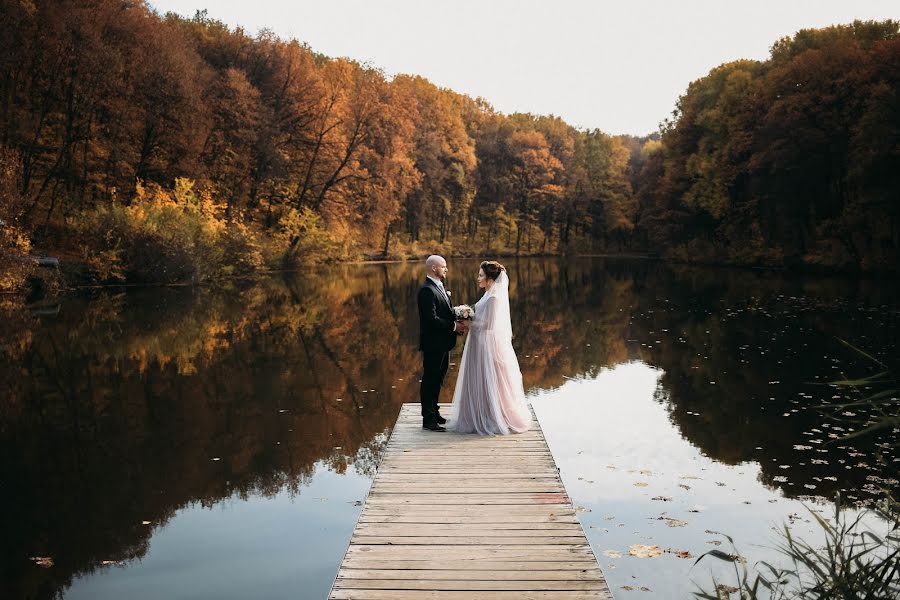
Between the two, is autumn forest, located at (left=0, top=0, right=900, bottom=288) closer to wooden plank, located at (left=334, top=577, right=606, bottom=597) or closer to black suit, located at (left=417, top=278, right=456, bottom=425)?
black suit, located at (left=417, top=278, right=456, bottom=425)

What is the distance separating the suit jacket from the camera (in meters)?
9.11

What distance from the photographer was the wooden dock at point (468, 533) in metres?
5.08

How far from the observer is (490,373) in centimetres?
905

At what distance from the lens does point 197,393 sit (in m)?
13.4

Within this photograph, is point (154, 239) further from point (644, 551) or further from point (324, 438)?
point (644, 551)

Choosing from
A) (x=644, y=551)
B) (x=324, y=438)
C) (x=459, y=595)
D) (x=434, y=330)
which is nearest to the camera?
(x=459, y=595)

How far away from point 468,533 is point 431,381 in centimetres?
350

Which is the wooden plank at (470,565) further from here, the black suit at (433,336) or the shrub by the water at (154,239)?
the shrub by the water at (154,239)

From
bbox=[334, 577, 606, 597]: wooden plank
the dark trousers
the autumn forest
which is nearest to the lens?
bbox=[334, 577, 606, 597]: wooden plank

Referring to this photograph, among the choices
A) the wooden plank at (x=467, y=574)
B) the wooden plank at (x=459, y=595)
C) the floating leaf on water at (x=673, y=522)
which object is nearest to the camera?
the wooden plank at (x=459, y=595)

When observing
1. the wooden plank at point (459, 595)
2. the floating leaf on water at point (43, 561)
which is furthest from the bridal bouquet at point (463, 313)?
the floating leaf on water at point (43, 561)

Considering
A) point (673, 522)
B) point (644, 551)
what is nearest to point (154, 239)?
point (673, 522)

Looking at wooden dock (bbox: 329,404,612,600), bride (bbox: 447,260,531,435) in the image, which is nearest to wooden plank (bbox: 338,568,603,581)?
wooden dock (bbox: 329,404,612,600)

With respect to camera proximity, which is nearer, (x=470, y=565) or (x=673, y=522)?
(x=470, y=565)
